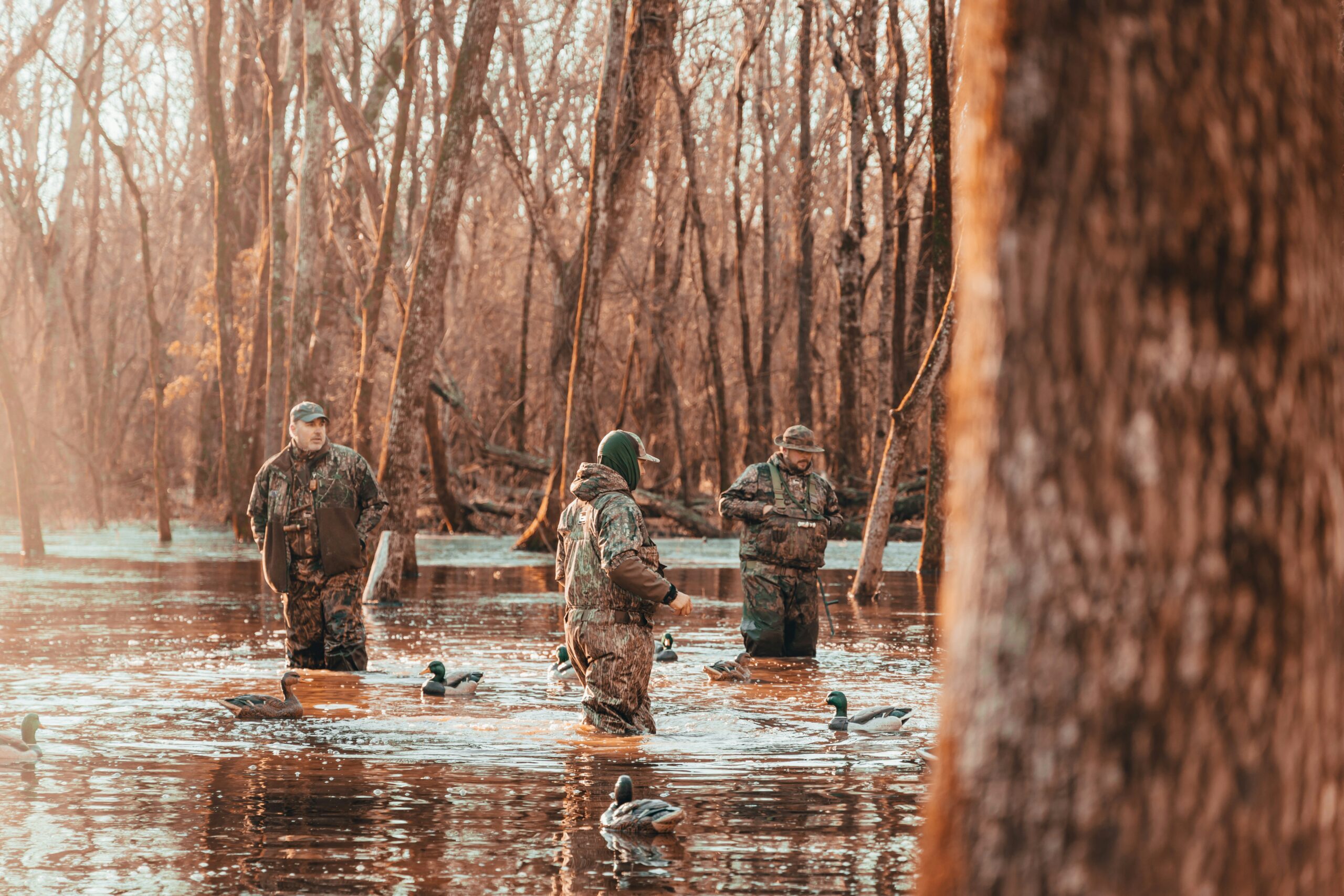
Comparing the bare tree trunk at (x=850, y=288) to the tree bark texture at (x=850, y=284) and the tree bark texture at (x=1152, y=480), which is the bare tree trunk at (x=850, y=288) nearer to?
the tree bark texture at (x=850, y=284)

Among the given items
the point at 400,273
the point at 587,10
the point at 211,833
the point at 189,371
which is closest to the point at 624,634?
the point at 211,833

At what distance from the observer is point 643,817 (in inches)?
264

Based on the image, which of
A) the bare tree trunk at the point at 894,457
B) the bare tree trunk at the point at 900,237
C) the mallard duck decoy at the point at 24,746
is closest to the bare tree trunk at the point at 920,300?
the bare tree trunk at the point at 900,237

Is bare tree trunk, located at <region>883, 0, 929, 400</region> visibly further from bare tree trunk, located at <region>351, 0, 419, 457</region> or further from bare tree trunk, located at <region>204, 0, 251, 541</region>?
bare tree trunk, located at <region>204, 0, 251, 541</region>

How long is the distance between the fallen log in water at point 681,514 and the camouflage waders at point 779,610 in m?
20.0

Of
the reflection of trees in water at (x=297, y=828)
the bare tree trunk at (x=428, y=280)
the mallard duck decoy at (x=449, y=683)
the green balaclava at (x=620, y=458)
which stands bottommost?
the reflection of trees in water at (x=297, y=828)

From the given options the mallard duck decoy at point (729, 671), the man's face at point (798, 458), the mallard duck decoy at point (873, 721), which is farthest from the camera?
the man's face at point (798, 458)

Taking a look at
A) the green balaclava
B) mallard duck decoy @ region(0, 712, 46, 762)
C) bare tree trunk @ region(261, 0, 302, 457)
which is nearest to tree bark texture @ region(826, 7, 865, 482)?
bare tree trunk @ region(261, 0, 302, 457)

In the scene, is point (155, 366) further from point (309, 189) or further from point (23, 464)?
point (309, 189)

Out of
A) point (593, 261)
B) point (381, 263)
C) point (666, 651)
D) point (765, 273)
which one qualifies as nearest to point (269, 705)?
point (666, 651)

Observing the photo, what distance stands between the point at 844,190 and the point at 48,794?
33857 millimetres

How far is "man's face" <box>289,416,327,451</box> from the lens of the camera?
1172 cm

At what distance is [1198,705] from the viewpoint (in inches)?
98.3

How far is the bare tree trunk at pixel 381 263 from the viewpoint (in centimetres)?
2211
